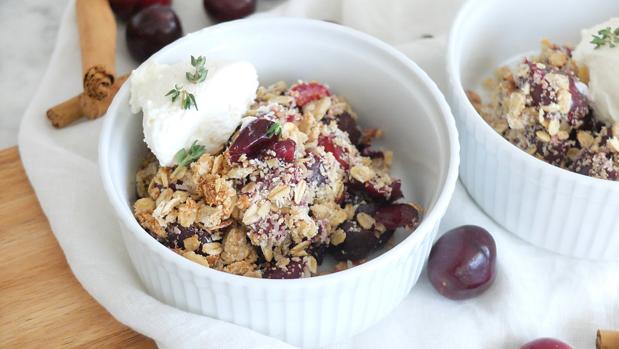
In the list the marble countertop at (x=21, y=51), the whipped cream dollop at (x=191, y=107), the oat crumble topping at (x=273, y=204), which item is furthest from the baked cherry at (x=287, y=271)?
the marble countertop at (x=21, y=51)

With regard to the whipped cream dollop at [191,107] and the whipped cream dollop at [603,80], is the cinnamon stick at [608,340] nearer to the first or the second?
the whipped cream dollop at [603,80]

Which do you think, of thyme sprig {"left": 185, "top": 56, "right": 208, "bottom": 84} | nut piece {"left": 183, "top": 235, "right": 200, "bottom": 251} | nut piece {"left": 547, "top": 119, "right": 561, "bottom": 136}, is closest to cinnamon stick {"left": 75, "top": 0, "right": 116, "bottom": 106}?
thyme sprig {"left": 185, "top": 56, "right": 208, "bottom": 84}

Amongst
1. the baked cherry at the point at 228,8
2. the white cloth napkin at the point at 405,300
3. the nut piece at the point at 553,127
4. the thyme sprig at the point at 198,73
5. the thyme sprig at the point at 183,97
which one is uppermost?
the thyme sprig at the point at 198,73

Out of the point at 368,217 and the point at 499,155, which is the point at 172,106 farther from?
the point at 499,155

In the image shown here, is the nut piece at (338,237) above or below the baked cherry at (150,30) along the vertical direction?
below

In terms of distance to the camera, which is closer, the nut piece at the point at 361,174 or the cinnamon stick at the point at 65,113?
the nut piece at the point at 361,174

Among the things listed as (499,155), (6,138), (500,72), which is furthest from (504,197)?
(6,138)

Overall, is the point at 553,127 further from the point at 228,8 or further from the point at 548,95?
the point at 228,8

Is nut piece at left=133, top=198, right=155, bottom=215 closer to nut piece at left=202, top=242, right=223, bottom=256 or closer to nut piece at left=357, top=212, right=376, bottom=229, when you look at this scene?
nut piece at left=202, top=242, right=223, bottom=256
